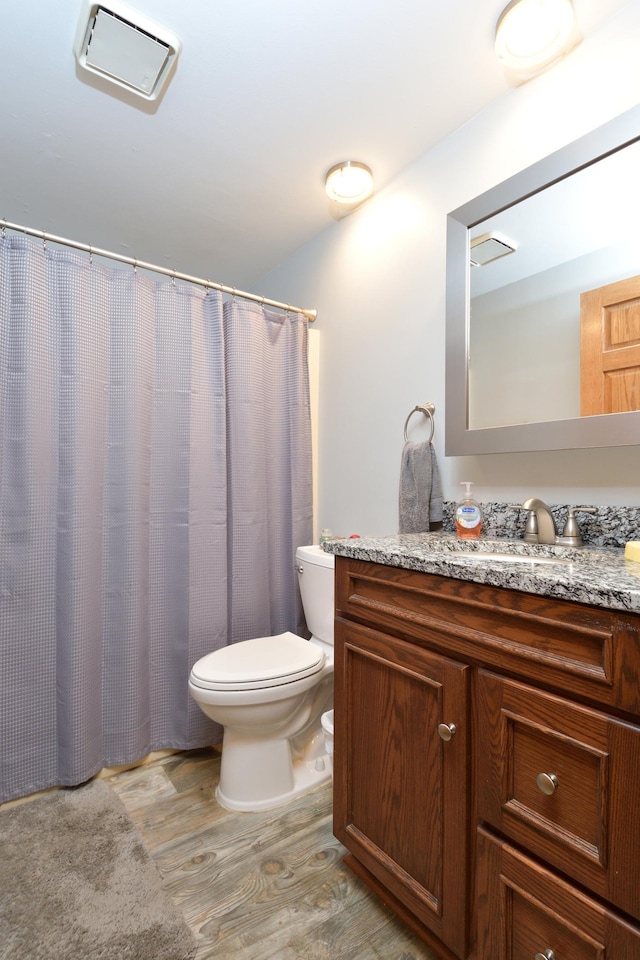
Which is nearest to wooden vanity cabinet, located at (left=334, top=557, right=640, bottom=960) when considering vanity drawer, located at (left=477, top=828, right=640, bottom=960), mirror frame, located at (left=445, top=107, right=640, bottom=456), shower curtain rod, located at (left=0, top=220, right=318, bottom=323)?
vanity drawer, located at (left=477, top=828, right=640, bottom=960)

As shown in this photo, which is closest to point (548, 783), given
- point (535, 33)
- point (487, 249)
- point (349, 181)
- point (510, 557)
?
point (510, 557)

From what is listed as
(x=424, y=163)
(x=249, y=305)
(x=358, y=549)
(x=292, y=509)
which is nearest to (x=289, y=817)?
(x=358, y=549)

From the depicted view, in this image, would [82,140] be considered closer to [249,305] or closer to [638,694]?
[249,305]

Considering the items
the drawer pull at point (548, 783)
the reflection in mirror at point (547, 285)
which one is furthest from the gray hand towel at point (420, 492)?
the drawer pull at point (548, 783)

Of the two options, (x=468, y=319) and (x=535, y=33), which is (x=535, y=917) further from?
(x=535, y=33)

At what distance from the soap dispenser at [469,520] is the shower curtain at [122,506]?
89 centimetres

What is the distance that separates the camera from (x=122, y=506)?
171 centimetres

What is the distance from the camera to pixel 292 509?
6.95 ft

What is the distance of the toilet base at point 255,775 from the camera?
1530mm

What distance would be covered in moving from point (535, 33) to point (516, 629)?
1.50 metres

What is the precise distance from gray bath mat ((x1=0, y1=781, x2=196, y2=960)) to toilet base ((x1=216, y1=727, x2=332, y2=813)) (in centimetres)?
Result: 29

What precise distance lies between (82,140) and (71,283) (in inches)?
20.2

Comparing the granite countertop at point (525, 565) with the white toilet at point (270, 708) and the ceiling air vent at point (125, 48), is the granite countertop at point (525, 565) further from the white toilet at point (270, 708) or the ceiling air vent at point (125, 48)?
the ceiling air vent at point (125, 48)

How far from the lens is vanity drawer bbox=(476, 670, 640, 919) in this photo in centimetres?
66
